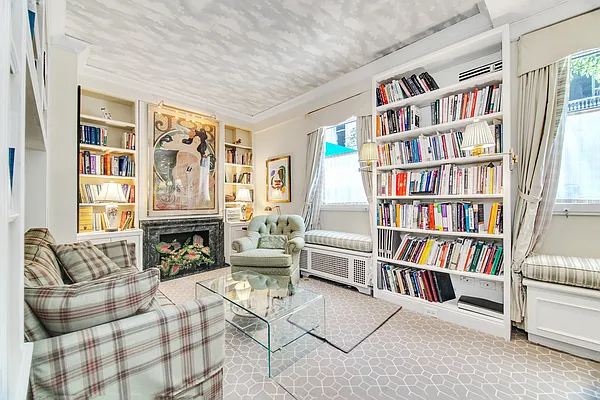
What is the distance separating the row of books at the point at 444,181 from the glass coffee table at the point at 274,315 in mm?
1459

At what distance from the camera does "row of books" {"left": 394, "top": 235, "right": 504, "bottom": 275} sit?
223 cm

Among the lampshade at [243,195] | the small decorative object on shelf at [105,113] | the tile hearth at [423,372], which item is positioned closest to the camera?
the tile hearth at [423,372]

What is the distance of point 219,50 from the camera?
116 inches

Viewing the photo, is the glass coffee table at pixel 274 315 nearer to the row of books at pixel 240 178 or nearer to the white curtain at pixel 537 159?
the white curtain at pixel 537 159

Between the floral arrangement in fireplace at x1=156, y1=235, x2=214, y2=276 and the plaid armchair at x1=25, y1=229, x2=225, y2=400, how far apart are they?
2631mm

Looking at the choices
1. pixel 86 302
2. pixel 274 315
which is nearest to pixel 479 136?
pixel 274 315

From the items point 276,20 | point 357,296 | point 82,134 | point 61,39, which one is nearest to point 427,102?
point 276,20

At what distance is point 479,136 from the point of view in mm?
2080

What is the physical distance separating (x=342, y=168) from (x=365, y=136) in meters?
0.64

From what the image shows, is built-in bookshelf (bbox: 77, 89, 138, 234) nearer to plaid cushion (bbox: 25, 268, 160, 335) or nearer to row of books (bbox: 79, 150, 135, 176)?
row of books (bbox: 79, 150, 135, 176)

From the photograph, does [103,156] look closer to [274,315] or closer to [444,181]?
[274,315]

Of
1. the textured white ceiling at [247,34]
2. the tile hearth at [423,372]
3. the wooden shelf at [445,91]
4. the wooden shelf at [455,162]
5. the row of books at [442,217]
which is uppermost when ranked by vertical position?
the textured white ceiling at [247,34]

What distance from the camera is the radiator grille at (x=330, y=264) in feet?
10.8

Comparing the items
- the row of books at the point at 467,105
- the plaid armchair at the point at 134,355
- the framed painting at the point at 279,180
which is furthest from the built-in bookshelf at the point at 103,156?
the row of books at the point at 467,105
